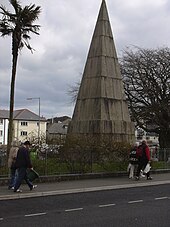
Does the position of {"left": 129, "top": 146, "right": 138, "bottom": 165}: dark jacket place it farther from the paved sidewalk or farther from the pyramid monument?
the pyramid monument

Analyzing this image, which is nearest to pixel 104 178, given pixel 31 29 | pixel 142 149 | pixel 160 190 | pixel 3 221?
pixel 142 149

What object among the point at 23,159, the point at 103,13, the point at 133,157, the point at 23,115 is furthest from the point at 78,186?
the point at 23,115

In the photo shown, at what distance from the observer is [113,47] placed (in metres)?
27.5

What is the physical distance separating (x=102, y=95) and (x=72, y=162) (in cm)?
774

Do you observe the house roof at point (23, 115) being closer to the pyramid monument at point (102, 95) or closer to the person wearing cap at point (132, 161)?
the pyramid monument at point (102, 95)

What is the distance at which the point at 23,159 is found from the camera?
14.3 metres

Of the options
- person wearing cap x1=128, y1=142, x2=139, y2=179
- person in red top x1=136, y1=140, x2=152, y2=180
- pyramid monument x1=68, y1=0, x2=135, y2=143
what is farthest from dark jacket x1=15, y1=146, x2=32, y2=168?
pyramid monument x1=68, y1=0, x2=135, y2=143

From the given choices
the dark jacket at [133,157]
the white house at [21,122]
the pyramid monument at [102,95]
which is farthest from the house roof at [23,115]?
the dark jacket at [133,157]

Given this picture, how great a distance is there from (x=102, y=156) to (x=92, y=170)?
0.78m

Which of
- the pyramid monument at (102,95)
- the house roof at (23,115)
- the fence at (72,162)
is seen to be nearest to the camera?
the fence at (72,162)

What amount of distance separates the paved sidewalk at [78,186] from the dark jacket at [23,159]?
87cm

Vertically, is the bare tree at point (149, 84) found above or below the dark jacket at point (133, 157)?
above

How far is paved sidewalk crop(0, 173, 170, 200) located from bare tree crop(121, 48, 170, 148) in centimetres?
1969

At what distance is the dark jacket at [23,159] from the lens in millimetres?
14234
